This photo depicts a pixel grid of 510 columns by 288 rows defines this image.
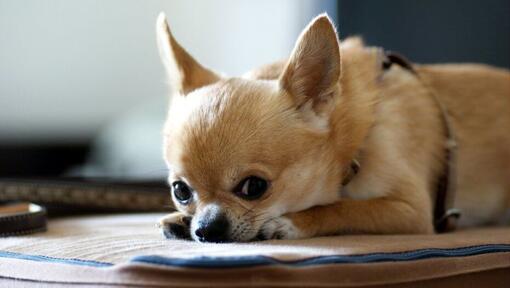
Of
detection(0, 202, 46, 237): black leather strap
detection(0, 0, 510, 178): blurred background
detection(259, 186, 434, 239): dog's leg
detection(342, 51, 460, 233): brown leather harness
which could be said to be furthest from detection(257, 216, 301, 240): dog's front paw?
detection(0, 0, 510, 178): blurred background

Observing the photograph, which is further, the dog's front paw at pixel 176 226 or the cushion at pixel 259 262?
the dog's front paw at pixel 176 226

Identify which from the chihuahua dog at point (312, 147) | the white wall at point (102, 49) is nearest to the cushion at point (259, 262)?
the chihuahua dog at point (312, 147)

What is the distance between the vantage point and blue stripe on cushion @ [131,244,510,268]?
1.17 m

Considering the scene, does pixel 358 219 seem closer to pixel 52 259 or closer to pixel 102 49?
pixel 52 259

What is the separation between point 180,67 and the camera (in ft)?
6.61

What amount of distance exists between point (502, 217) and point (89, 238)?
1.40 meters

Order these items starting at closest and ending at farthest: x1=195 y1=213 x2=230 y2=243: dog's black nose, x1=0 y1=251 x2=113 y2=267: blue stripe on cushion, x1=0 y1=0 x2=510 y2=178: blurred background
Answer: x1=0 y1=251 x2=113 y2=267: blue stripe on cushion
x1=195 y1=213 x2=230 y2=243: dog's black nose
x1=0 y1=0 x2=510 y2=178: blurred background

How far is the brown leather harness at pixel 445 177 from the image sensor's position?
2053 mm

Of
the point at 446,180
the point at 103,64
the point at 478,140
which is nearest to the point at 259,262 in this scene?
the point at 446,180

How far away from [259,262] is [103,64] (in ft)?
12.7

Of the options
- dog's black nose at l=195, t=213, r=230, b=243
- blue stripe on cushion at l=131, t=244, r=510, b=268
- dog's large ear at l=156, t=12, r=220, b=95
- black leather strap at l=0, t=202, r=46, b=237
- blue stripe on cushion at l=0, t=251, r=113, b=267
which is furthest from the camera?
dog's large ear at l=156, t=12, r=220, b=95

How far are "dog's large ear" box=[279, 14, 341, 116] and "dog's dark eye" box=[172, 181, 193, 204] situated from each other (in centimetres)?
36

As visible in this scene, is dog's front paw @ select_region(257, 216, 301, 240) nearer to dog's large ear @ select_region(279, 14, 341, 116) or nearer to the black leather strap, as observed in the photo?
dog's large ear @ select_region(279, 14, 341, 116)

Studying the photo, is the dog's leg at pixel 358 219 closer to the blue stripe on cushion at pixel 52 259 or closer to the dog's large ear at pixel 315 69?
the dog's large ear at pixel 315 69
